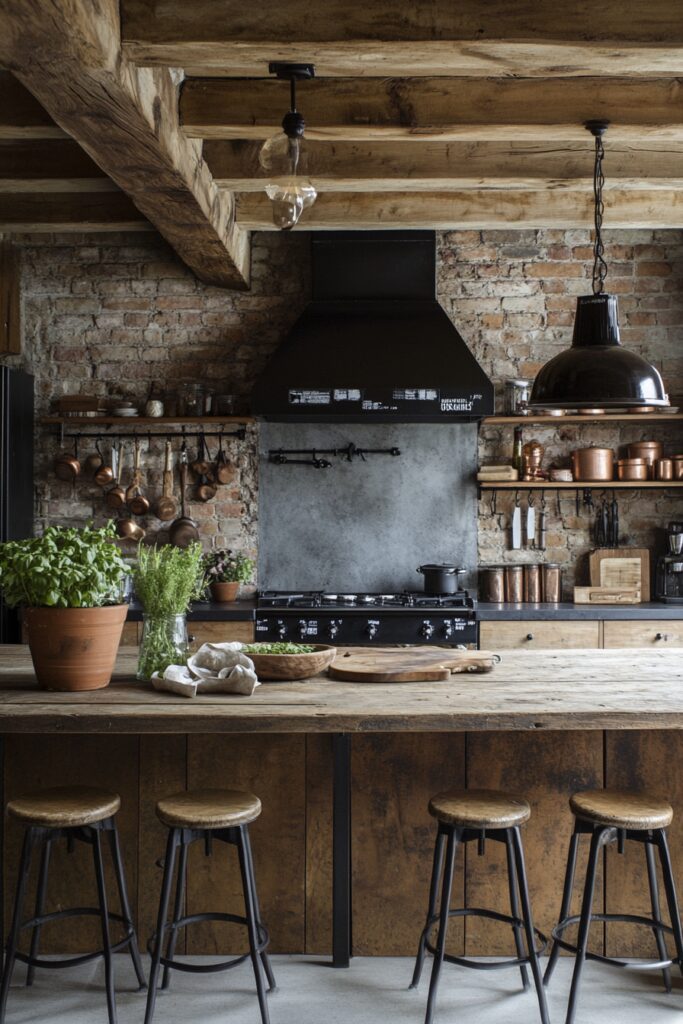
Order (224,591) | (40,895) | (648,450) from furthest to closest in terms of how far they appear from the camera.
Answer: (648,450) → (224,591) → (40,895)

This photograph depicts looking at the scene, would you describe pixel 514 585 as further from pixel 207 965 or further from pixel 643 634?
pixel 207 965

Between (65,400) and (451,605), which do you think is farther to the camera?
(65,400)

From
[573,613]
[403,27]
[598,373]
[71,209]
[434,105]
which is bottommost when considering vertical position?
[573,613]

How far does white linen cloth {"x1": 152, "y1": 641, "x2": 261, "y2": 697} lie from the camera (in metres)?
2.70

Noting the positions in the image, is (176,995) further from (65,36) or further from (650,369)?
(65,36)

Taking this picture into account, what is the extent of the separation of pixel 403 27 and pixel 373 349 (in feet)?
8.15

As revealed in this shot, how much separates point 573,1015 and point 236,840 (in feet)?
3.34

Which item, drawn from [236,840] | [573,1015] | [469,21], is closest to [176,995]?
[236,840]

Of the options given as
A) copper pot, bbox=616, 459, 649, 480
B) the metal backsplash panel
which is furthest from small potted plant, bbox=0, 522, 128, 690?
copper pot, bbox=616, 459, 649, 480

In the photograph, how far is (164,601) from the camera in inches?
110

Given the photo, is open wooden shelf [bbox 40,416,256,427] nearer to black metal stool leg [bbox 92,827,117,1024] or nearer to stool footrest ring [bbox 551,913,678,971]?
black metal stool leg [bbox 92,827,117,1024]

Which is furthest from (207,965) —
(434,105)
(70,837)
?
(434,105)

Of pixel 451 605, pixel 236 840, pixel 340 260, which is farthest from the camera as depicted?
pixel 340 260

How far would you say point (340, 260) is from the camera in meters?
5.34
